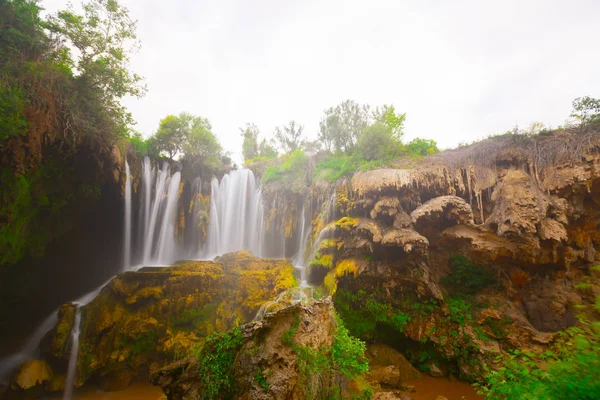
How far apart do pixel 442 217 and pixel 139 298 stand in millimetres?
13540

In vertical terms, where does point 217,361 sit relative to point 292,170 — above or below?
below

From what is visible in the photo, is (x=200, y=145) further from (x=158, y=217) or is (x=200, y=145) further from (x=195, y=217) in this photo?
(x=158, y=217)

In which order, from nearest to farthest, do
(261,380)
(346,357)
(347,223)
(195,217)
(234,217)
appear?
(261,380), (346,357), (347,223), (195,217), (234,217)

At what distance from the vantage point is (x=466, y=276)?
35.6ft

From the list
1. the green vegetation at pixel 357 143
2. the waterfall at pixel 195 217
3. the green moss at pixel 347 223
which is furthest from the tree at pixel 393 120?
the waterfall at pixel 195 217

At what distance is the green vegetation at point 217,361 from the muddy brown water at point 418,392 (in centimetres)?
497

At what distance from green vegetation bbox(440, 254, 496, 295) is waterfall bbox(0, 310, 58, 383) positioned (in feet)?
57.4

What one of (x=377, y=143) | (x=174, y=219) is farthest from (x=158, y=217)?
(x=377, y=143)

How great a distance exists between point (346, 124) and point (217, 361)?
711 inches

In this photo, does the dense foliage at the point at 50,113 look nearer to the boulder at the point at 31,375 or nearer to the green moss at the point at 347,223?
the boulder at the point at 31,375

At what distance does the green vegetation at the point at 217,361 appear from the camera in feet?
14.8

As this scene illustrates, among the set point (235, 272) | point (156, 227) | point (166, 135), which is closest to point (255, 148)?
point (166, 135)

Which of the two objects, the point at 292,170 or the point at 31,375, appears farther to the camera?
the point at 292,170

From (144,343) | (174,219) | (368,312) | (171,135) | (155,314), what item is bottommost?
(144,343)
